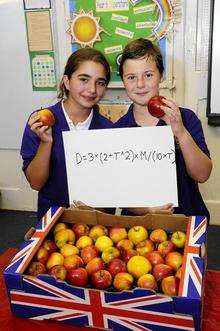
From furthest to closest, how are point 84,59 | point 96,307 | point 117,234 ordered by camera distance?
point 84,59, point 117,234, point 96,307

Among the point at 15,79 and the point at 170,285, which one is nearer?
the point at 170,285

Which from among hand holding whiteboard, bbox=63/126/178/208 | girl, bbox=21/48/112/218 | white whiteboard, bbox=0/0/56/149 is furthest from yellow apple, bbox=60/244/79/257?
white whiteboard, bbox=0/0/56/149

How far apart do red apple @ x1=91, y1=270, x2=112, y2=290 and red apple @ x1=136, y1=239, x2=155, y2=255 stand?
0.12 meters

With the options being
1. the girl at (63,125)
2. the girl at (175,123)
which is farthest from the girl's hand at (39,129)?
the girl at (175,123)

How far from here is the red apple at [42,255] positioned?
85 cm

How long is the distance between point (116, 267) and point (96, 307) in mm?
115

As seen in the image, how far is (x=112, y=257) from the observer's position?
86 centimetres

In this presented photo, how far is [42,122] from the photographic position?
1091 millimetres

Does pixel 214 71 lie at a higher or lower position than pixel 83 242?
higher

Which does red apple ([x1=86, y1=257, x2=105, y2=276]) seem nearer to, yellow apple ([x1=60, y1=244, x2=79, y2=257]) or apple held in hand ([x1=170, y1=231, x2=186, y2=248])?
yellow apple ([x1=60, y1=244, x2=79, y2=257])

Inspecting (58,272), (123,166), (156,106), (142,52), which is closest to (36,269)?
(58,272)

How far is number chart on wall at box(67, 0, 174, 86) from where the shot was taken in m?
2.28

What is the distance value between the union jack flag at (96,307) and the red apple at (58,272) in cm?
6

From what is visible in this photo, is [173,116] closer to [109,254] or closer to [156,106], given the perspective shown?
[156,106]
